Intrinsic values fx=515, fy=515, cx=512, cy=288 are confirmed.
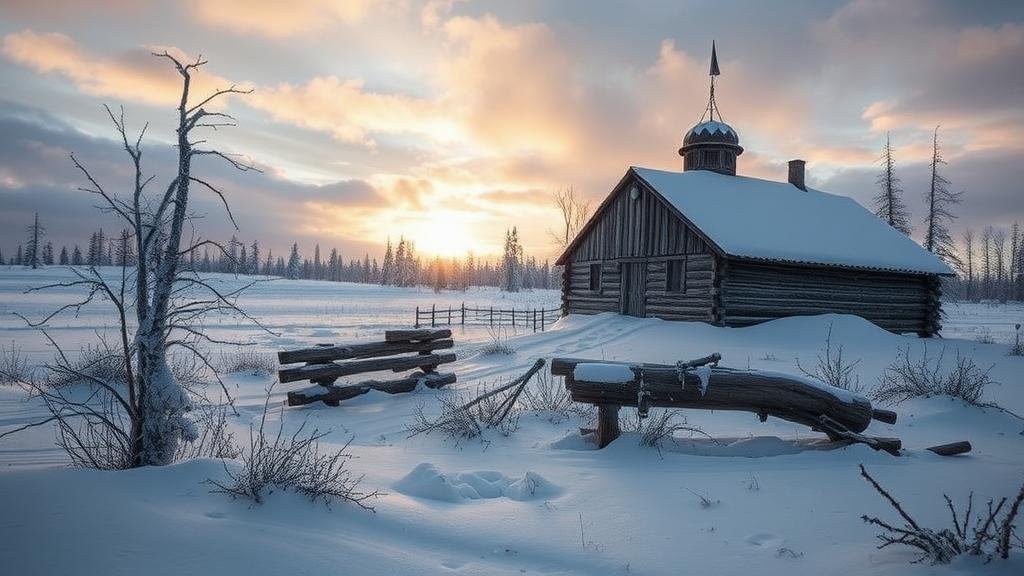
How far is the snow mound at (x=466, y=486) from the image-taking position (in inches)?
168

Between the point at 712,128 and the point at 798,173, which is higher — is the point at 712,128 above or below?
above

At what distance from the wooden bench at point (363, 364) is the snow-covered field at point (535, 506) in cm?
167

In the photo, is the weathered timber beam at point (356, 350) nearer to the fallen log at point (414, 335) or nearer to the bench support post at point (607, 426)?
the fallen log at point (414, 335)

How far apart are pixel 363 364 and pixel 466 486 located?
6109 mm

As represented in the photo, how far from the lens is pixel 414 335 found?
10.6 m

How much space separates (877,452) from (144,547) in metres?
6.30

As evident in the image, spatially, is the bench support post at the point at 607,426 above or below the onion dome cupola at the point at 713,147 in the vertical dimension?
below

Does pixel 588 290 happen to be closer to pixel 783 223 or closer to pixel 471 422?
pixel 783 223

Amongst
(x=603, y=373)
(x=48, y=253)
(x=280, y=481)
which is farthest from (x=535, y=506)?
(x=48, y=253)

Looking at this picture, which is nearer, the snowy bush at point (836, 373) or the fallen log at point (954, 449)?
the fallen log at point (954, 449)

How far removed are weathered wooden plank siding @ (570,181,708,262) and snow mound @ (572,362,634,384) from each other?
13.2 meters

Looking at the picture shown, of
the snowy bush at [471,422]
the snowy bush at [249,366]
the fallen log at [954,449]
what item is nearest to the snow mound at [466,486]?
the snowy bush at [471,422]

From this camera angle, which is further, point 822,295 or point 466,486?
point 822,295

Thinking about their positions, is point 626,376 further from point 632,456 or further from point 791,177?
point 791,177
